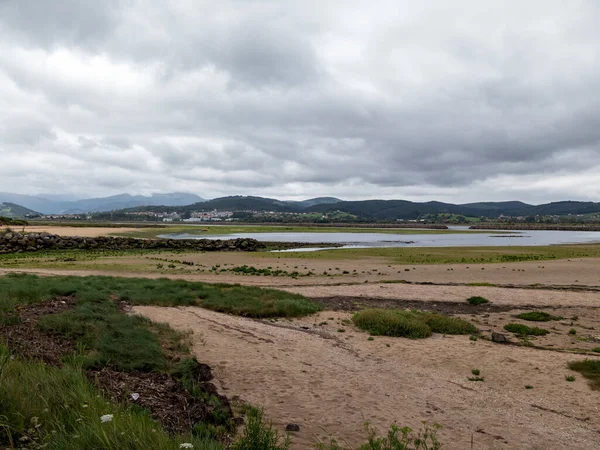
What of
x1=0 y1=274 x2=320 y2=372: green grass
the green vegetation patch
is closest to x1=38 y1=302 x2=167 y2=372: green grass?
x1=0 y1=274 x2=320 y2=372: green grass

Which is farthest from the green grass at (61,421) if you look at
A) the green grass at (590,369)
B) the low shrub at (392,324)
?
the low shrub at (392,324)

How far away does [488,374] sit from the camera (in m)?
10.7

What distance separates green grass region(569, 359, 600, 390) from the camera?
10.1 metres

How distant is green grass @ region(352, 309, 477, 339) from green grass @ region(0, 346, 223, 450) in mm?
11162

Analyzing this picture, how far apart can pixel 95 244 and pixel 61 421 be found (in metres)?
57.5

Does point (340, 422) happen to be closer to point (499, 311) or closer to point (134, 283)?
point (499, 311)

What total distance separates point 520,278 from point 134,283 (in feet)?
89.2

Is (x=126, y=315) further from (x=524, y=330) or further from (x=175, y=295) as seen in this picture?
(x=524, y=330)

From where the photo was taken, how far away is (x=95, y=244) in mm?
56031

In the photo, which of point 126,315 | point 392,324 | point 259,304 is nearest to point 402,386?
point 392,324

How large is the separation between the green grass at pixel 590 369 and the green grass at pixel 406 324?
456 centimetres

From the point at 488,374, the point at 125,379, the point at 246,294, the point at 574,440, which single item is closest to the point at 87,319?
the point at 125,379

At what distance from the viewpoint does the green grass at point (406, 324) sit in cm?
1489

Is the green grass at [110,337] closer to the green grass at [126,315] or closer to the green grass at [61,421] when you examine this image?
the green grass at [126,315]
